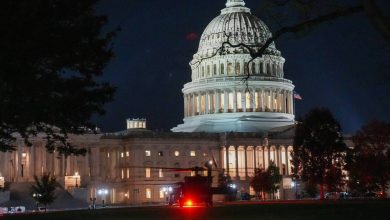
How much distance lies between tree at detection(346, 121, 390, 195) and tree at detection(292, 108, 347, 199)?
8.92 feet

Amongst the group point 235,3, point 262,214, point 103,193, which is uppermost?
point 235,3

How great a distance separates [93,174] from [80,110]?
105335 mm

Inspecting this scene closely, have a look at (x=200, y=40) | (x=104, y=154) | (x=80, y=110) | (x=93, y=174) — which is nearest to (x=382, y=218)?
(x=80, y=110)

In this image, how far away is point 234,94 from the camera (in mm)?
173500

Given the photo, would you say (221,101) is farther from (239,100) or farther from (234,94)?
(239,100)

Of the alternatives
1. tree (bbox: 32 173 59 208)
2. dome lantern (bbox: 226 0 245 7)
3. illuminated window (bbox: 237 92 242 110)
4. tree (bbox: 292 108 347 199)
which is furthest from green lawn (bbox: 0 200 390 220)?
dome lantern (bbox: 226 0 245 7)

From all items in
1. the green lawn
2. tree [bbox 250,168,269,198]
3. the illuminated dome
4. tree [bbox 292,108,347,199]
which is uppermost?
the illuminated dome

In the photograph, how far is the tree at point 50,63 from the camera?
3472 cm

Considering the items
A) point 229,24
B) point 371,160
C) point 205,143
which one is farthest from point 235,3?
point 371,160

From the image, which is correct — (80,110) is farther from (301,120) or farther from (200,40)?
(200,40)

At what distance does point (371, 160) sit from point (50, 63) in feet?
243

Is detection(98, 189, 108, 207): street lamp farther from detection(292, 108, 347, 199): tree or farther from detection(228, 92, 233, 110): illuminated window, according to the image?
detection(292, 108, 347, 199): tree

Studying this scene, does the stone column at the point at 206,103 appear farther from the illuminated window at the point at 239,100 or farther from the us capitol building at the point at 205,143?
the illuminated window at the point at 239,100

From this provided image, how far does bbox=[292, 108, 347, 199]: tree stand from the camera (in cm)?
10181
